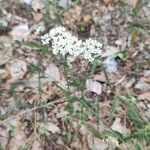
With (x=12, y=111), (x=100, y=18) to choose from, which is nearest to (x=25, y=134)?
(x=12, y=111)

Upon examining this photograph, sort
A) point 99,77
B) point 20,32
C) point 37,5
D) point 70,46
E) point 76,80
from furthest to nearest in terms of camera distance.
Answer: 1. point 37,5
2. point 20,32
3. point 99,77
4. point 76,80
5. point 70,46

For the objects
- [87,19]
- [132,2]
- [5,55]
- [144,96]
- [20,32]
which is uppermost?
[132,2]

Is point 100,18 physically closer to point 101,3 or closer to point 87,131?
point 101,3

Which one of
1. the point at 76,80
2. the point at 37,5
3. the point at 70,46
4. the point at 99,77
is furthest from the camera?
the point at 37,5

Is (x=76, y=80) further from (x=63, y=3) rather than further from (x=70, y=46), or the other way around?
(x=63, y=3)

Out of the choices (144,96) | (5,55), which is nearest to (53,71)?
(5,55)

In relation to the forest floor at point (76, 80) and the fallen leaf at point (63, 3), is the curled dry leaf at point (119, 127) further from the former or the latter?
the fallen leaf at point (63, 3)

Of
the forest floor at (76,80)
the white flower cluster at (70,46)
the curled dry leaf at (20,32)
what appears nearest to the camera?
the white flower cluster at (70,46)

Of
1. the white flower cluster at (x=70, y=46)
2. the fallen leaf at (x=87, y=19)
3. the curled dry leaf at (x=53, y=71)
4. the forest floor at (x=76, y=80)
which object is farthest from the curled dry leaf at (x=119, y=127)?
the fallen leaf at (x=87, y=19)

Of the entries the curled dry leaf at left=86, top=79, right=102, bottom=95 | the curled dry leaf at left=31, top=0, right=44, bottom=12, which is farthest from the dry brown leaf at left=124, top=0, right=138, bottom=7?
the curled dry leaf at left=86, top=79, right=102, bottom=95
